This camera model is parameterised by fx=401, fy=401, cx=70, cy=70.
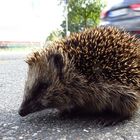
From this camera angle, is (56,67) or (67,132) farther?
(56,67)

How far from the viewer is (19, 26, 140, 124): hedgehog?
3.17 m

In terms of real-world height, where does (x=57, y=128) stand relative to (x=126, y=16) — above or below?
below

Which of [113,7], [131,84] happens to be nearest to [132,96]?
[131,84]

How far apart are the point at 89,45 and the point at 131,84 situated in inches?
18.2

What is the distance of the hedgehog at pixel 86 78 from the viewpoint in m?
3.17

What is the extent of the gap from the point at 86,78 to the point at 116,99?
0.30 meters

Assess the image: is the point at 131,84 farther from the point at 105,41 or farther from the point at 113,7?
the point at 113,7

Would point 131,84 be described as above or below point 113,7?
below

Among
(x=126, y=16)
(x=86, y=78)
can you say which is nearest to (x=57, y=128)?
(x=86, y=78)

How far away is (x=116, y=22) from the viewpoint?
5969mm

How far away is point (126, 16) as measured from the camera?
592 cm

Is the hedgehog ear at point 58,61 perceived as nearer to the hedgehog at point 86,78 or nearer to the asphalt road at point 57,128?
the hedgehog at point 86,78

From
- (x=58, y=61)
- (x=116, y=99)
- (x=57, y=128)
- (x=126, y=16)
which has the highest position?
(x=126, y=16)

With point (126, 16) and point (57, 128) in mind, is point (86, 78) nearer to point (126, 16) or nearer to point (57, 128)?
point (57, 128)
